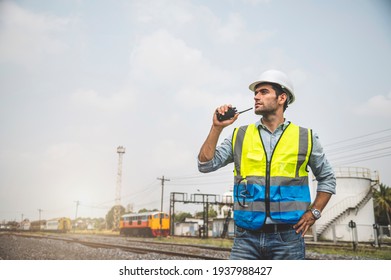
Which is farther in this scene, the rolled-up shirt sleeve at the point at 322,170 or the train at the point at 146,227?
the train at the point at 146,227

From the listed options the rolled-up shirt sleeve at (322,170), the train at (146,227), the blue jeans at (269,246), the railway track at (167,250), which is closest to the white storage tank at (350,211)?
the railway track at (167,250)

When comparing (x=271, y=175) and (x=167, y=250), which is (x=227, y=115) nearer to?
(x=271, y=175)

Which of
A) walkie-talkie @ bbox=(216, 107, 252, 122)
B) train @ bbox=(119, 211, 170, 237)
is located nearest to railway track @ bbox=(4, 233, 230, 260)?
walkie-talkie @ bbox=(216, 107, 252, 122)

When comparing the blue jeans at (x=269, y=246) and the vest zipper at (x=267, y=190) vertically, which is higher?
the vest zipper at (x=267, y=190)

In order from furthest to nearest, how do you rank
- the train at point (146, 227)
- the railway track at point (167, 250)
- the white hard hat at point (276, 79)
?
1. the train at point (146, 227)
2. the railway track at point (167, 250)
3. the white hard hat at point (276, 79)

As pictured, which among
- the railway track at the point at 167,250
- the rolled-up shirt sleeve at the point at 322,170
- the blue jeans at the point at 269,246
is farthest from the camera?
the railway track at the point at 167,250

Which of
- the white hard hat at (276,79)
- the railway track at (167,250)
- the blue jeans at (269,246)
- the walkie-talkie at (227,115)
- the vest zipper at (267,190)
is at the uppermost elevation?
the white hard hat at (276,79)

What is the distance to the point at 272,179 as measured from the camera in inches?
54.9

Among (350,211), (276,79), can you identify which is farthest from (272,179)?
(350,211)

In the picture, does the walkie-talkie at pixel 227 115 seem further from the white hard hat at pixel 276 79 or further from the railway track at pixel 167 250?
the railway track at pixel 167 250

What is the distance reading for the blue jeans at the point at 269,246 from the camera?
129 centimetres

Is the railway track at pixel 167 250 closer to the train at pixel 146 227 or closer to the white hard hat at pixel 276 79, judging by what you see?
the white hard hat at pixel 276 79

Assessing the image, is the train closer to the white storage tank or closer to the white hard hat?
the white storage tank

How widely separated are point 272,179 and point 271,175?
2 cm
